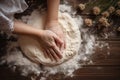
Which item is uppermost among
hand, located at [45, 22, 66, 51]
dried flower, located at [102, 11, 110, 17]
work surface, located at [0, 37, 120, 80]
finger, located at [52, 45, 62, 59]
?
dried flower, located at [102, 11, 110, 17]

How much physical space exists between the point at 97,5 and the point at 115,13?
8cm

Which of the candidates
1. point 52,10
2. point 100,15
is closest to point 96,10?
point 100,15

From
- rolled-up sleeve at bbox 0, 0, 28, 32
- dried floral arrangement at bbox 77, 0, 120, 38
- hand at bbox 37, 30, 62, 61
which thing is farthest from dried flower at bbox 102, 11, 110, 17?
rolled-up sleeve at bbox 0, 0, 28, 32

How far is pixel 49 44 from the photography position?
105 cm

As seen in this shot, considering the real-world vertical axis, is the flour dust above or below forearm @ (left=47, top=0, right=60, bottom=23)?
below

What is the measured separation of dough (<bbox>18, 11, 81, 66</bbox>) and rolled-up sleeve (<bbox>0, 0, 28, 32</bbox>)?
0.11 m

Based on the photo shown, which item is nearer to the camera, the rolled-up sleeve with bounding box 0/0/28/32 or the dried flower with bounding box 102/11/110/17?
the rolled-up sleeve with bounding box 0/0/28/32

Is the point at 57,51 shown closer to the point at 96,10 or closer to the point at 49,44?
the point at 49,44

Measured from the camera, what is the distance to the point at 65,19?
1104mm

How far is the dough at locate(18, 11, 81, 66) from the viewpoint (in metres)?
1.07

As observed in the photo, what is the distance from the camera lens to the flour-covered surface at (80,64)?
109 centimetres

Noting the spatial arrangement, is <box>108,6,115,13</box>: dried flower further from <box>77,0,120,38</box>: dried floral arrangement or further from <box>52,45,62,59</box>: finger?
<box>52,45,62,59</box>: finger

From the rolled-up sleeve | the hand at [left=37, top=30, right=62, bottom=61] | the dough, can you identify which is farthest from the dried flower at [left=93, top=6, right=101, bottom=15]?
the rolled-up sleeve

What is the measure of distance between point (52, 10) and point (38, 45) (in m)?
0.15
